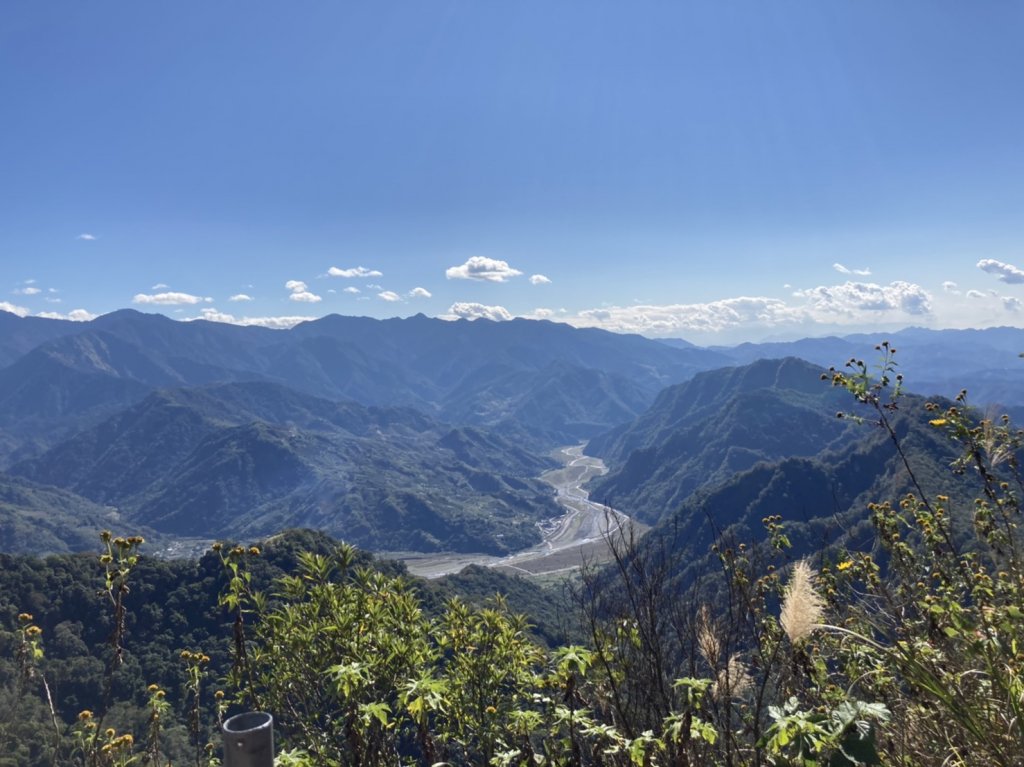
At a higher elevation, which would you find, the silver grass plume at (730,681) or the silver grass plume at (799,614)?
the silver grass plume at (799,614)

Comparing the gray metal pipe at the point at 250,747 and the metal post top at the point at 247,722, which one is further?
the metal post top at the point at 247,722

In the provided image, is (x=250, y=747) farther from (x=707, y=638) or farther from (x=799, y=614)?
(x=799, y=614)

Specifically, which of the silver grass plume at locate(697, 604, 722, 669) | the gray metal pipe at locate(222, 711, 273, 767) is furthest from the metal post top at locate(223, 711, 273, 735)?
the silver grass plume at locate(697, 604, 722, 669)

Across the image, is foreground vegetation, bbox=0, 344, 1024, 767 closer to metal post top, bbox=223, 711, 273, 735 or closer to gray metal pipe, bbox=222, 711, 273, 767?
metal post top, bbox=223, 711, 273, 735

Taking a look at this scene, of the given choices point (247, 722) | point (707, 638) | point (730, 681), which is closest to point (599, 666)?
Result: point (730, 681)

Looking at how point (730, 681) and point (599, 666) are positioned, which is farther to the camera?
point (599, 666)

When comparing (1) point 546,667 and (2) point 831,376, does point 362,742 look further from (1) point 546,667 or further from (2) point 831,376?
(2) point 831,376

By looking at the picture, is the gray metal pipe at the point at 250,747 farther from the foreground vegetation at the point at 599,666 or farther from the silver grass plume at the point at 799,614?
the silver grass plume at the point at 799,614

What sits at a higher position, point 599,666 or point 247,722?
point 247,722

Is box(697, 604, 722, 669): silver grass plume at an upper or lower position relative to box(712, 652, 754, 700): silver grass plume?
upper

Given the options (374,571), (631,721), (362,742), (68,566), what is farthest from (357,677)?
(68,566)

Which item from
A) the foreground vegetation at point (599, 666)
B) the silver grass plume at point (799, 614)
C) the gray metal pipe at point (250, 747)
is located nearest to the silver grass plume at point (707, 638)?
the foreground vegetation at point (599, 666)
